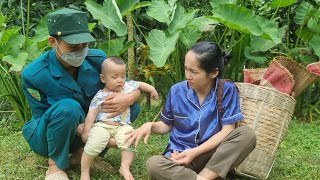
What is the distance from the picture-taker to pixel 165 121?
142 inches

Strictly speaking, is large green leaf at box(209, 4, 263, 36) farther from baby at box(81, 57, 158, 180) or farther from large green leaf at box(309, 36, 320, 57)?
baby at box(81, 57, 158, 180)

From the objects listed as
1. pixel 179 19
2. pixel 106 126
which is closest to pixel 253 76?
pixel 106 126

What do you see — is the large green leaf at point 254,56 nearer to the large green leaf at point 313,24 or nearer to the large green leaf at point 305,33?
the large green leaf at point 305,33

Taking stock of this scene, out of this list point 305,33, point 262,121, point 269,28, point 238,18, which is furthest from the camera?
point 305,33

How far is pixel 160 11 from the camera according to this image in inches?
212

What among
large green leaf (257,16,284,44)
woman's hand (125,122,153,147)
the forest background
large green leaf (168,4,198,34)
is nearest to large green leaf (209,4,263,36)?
the forest background

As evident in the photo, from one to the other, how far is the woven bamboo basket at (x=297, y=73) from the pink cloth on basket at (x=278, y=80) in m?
0.08

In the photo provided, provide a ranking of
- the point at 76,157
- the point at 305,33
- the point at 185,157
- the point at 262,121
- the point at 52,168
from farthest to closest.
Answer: the point at 305,33 < the point at 76,157 < the point at 52,168 < the point at 262,121 < the point at 185,157

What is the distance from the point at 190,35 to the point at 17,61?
162cm

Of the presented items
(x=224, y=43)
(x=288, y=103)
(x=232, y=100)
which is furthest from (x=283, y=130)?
(x=224, y=43)

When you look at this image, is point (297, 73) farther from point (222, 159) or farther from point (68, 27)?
point (68, 27)

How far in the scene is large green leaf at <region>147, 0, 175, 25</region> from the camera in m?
5.28

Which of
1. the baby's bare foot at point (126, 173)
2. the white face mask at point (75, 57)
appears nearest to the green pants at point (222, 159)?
the baby's bare foot at point (126, 173)

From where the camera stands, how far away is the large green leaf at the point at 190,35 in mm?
5344
